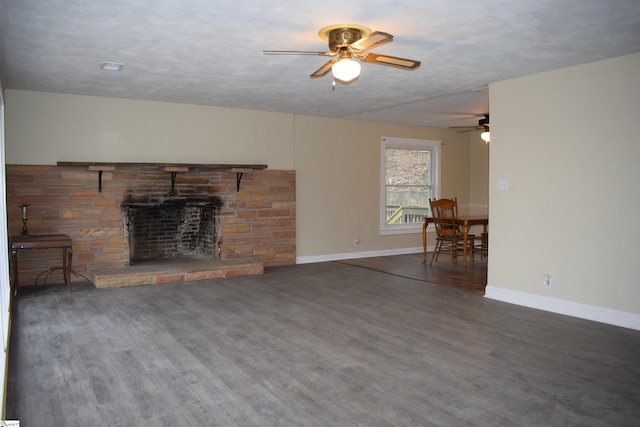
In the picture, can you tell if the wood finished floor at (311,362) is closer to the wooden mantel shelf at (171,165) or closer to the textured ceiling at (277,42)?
the wooden mantel shelf at (171,165)

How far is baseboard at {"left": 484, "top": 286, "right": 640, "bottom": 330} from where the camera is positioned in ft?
13.5

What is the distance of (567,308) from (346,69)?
3.00m

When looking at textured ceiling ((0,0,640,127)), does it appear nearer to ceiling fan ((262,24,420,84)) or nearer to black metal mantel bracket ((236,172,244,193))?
ceiling fan ((262,24,420,84))

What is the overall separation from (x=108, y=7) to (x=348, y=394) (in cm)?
269

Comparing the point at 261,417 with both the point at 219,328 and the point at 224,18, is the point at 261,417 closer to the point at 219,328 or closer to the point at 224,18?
the point at 219,328

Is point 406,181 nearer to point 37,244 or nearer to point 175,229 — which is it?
point 175,229

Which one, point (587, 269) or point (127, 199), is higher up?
point (127, 199)

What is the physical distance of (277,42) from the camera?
373 cm

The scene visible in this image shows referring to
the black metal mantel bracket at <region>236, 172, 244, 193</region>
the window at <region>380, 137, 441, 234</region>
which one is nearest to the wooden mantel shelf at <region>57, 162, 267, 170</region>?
the black metal mantel bracket at <region>236, 172, 244, 193</region>

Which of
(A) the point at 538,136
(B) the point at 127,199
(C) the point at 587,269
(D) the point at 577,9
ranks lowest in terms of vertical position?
(C) the point at 587,269

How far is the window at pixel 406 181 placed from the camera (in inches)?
332

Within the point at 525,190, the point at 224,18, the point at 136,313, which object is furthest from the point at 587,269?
the point at 136,313

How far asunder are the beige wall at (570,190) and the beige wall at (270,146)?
121 inches

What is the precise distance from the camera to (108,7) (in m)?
3.02
